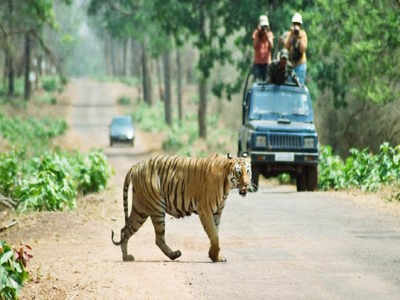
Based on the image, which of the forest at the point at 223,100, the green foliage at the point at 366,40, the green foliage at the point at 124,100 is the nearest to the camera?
the forest at the point at 223,100

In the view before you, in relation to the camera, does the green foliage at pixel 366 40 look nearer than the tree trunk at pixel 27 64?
Yes

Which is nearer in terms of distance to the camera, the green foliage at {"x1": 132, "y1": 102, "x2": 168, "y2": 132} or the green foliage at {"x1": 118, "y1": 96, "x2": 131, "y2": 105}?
the green foliage at {"x1": 132, "y1": 102, "x2": 168, "y2": 132}

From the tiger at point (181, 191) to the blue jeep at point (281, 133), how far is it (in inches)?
397

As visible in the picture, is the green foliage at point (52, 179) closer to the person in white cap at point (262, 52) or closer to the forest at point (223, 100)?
the forest at point (223, 100)

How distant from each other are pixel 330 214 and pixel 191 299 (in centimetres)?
759

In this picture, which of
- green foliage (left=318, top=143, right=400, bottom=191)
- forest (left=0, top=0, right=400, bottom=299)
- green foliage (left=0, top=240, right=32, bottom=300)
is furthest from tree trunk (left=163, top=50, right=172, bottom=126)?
green foliage (left=0, top=240, right=32, bottom=300)

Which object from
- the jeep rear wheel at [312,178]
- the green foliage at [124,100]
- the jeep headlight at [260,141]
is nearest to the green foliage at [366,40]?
the jeep rear wheel at [312,178]

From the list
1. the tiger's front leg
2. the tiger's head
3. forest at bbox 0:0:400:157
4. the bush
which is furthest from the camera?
the bush

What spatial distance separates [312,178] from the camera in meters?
21.6

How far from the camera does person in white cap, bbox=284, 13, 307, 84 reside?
22.5m

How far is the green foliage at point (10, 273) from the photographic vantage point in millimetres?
8055

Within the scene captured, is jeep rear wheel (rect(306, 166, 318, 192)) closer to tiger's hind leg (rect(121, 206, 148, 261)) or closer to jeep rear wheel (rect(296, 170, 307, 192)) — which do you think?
jeep rear wheel (rect(296, 170, 307, 192))

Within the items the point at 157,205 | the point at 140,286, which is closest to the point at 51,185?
the point at 157,205

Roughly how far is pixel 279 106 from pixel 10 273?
1424cm
